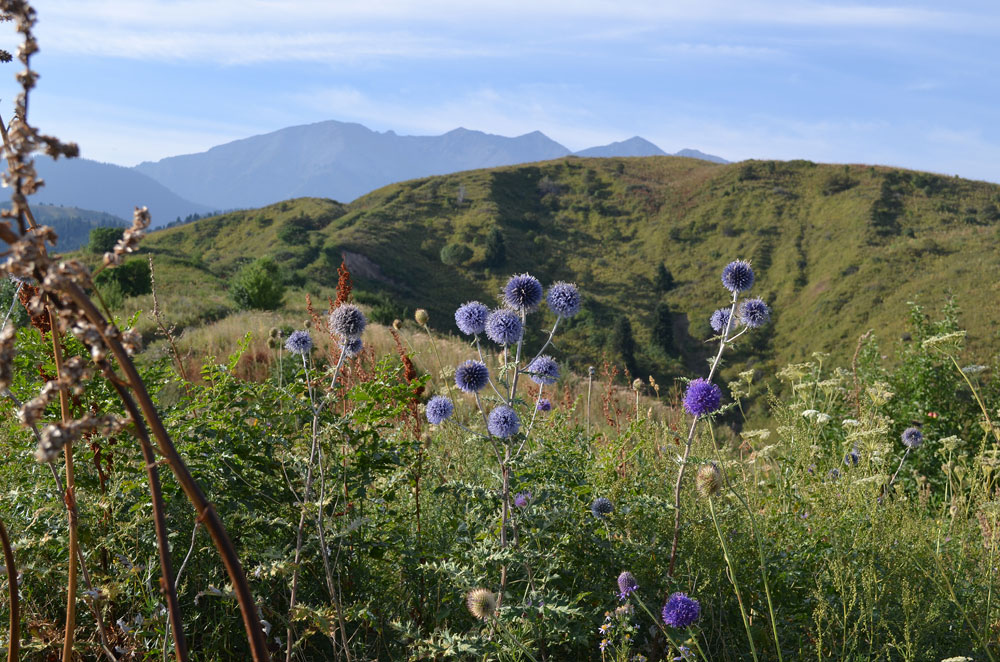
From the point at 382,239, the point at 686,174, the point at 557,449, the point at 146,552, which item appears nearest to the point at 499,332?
the point at 557,449

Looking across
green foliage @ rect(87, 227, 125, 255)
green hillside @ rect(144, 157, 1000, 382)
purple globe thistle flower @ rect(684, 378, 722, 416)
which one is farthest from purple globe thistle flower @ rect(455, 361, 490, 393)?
green foliage @ rect(87, 227, 125, 255)

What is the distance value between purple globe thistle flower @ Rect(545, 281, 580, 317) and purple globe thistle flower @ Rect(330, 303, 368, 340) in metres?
1.00

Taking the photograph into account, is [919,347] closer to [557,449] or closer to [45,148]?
[557,449]

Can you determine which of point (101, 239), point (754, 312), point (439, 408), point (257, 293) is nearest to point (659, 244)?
point (257, 293)

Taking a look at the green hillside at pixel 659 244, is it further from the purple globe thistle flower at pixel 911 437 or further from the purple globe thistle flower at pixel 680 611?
the purple globe thistle flower at pixel 680 611

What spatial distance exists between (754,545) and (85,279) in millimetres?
2681

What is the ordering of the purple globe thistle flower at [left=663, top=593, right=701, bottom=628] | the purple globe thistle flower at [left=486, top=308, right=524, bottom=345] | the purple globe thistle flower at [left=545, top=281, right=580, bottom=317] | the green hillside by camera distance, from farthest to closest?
the green hillside, the purple globe thistle flower at [left=545, top=281, right=580, bottom=317], the purple globe thistle flower at [left=486, top=308, right=524, bottom=345], the purple globe thistle flower at [left=663, top=593, right=701, bottom=628]

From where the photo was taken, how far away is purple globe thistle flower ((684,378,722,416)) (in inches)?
98.1

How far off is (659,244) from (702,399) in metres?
58.8

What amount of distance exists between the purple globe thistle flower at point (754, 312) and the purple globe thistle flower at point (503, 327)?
112 centimetres

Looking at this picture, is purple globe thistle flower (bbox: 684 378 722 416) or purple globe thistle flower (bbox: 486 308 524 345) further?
purple globe thistle flower (bbox: 486 308 524 345)

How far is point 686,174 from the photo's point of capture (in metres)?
72.2

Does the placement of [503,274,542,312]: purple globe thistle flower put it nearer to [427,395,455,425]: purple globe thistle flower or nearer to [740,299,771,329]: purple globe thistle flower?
[427,395,455,425]: purple globe thistle flower

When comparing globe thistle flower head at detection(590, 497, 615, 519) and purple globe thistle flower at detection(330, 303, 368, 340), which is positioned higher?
purple globe thistle flower at detection(330, 303, 368, 340)
